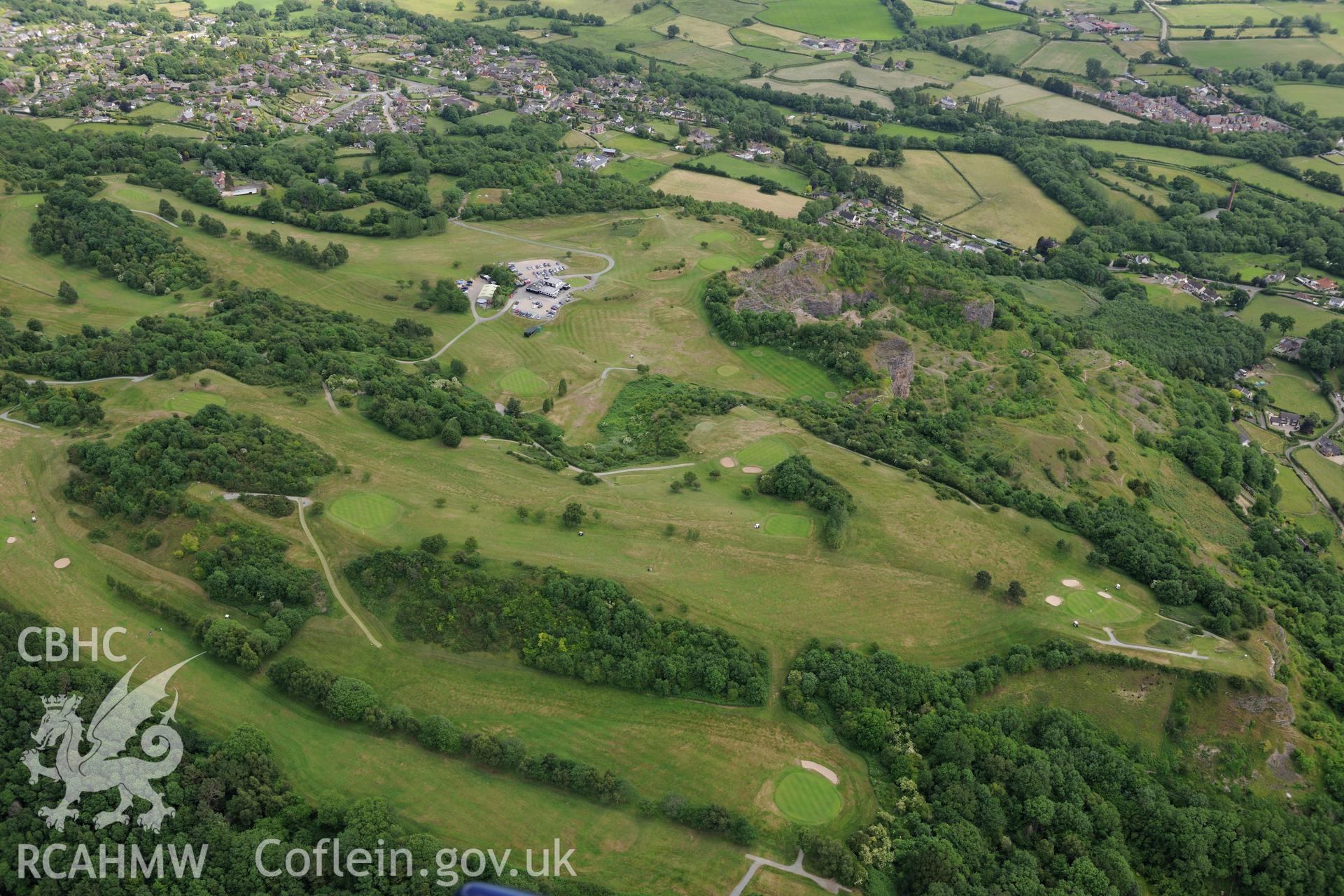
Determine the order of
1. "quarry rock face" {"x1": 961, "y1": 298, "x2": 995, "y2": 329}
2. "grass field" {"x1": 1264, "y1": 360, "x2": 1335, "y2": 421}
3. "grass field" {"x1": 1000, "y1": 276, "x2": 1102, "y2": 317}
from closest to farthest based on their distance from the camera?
"quarry rock face" {"x1": 961, "y1": 298, "x2": 995, "y2": 329}
"grass field" {"x1": 1264, "y1": 360, "x2": 1335, "y2": 421}
"grass field" {"x1": 1000, "y1": 276, "x2": 1102, "y2": 317}

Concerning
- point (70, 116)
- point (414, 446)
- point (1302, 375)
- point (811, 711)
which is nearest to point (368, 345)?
point (414, 446)

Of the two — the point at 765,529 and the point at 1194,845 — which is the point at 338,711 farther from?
the point at 1194,845

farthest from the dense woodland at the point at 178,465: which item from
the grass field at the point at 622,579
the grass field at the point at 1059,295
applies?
the grass field at the point at 1059,295

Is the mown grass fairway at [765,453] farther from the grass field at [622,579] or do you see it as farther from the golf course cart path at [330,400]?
the golf course cart path at [330,400]

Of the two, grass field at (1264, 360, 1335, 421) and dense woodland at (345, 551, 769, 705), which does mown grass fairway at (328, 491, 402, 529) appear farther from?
grass field at (1264, 360, 1335, 421)

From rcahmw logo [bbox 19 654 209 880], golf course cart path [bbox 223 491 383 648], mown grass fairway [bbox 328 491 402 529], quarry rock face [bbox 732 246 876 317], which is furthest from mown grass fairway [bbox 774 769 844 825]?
quarry rock face [bbox 732 246 876 317]

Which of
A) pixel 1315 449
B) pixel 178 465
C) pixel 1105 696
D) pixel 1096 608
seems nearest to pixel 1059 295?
pixel 1315 449

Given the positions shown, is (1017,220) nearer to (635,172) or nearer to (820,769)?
(635,172)
